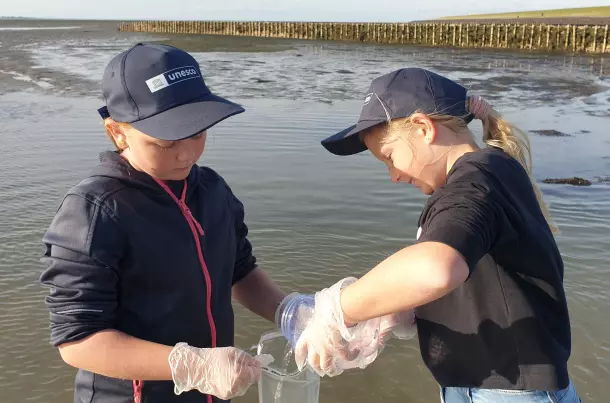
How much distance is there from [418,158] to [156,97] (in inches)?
35.4

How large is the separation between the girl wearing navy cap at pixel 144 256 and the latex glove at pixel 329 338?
187 millimetres

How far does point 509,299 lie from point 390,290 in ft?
1.55

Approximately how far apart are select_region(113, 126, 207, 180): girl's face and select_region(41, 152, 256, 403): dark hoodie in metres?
0.05

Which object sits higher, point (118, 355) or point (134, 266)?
point (134, 266)

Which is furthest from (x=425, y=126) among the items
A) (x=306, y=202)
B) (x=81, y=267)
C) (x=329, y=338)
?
(x=306, y=202)

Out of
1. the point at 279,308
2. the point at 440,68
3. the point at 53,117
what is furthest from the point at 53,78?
the point at 279,308

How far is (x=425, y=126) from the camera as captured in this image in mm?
2039

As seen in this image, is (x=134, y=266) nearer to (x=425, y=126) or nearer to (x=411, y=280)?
(x=411, y=280)

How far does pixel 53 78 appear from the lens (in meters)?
18.4

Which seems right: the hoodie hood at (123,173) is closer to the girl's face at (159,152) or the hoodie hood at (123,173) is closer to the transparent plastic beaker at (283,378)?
the girl's face at (159,152)

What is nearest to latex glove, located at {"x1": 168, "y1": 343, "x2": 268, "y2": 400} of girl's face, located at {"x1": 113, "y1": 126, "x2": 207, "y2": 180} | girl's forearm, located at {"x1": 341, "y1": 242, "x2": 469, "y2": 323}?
girl's forearm, located at {"x1": 341, "y1": 242, "x2": 469, "y2": 323}

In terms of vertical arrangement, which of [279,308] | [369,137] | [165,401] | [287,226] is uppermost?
[369,137]

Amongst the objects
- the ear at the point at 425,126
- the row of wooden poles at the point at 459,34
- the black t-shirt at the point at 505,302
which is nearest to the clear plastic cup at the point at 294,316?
the black t-shirt at the point at 505,302

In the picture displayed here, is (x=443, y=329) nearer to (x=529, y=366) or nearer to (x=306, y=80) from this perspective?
(x=529, y=366)
